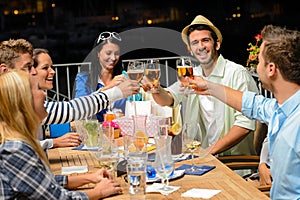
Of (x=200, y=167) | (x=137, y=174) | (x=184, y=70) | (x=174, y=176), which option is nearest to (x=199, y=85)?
(x=184, y=70)

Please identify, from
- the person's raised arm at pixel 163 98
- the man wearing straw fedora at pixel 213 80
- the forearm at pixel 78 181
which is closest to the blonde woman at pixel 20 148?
the forearm at pixel 78 181

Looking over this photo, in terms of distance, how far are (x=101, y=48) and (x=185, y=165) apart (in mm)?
1896

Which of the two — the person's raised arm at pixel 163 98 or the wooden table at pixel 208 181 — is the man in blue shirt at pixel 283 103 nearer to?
the wooden table at pixel 208 181

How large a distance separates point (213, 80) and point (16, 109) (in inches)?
83.0

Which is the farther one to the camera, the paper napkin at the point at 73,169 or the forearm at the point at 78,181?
the paper napkin at the point at 73,169

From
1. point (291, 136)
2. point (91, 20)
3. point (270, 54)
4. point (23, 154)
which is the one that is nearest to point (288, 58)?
point (270, 54)

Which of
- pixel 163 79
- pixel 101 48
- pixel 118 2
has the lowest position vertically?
pixel 163 79

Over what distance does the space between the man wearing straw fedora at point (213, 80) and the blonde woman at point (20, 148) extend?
1797 mm

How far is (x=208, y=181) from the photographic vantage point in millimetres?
2225

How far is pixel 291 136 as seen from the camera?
2.09m

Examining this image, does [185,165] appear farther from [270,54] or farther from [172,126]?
[270,54]

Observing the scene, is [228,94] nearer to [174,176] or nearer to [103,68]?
[174,176]

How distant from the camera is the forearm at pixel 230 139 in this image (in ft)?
10.8

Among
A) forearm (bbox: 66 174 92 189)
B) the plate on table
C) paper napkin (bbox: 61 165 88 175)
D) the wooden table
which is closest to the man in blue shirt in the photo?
the wooden table
